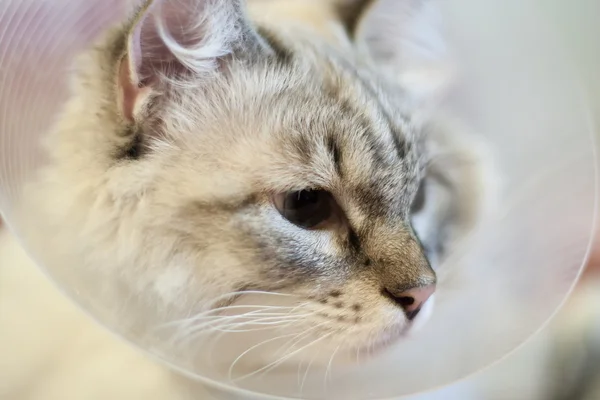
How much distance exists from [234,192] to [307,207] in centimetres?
7

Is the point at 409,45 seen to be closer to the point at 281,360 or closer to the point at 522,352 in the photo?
the point at 281,360

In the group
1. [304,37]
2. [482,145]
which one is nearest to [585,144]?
[482,145]

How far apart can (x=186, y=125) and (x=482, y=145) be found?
1.16ft

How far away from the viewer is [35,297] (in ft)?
2.29

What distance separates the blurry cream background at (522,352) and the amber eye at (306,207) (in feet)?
0.73

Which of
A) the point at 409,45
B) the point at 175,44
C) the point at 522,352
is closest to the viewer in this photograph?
the point at 175,44

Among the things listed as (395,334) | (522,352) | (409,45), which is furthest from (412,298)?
(522,352)

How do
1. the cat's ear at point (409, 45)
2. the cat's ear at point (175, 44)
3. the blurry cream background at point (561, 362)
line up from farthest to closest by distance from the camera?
the blurry cream background at point (561, 362)
the cat's ear at point (409, 45)
the cat's ear at point (175, 44)

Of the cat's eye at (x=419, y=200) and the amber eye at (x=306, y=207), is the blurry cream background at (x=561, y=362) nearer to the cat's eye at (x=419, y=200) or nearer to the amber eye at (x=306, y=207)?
the cat's eye at (x=419, y=200)

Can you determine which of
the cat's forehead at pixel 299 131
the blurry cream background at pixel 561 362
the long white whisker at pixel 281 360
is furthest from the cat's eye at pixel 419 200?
the blurry cream background at pixel 561 362

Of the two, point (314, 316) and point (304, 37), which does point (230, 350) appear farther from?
point (304, 37)

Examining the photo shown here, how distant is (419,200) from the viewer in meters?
0.65

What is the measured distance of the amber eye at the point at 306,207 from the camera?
50 centimetres

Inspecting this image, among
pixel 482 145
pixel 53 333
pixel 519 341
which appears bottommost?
pixel 519 341
